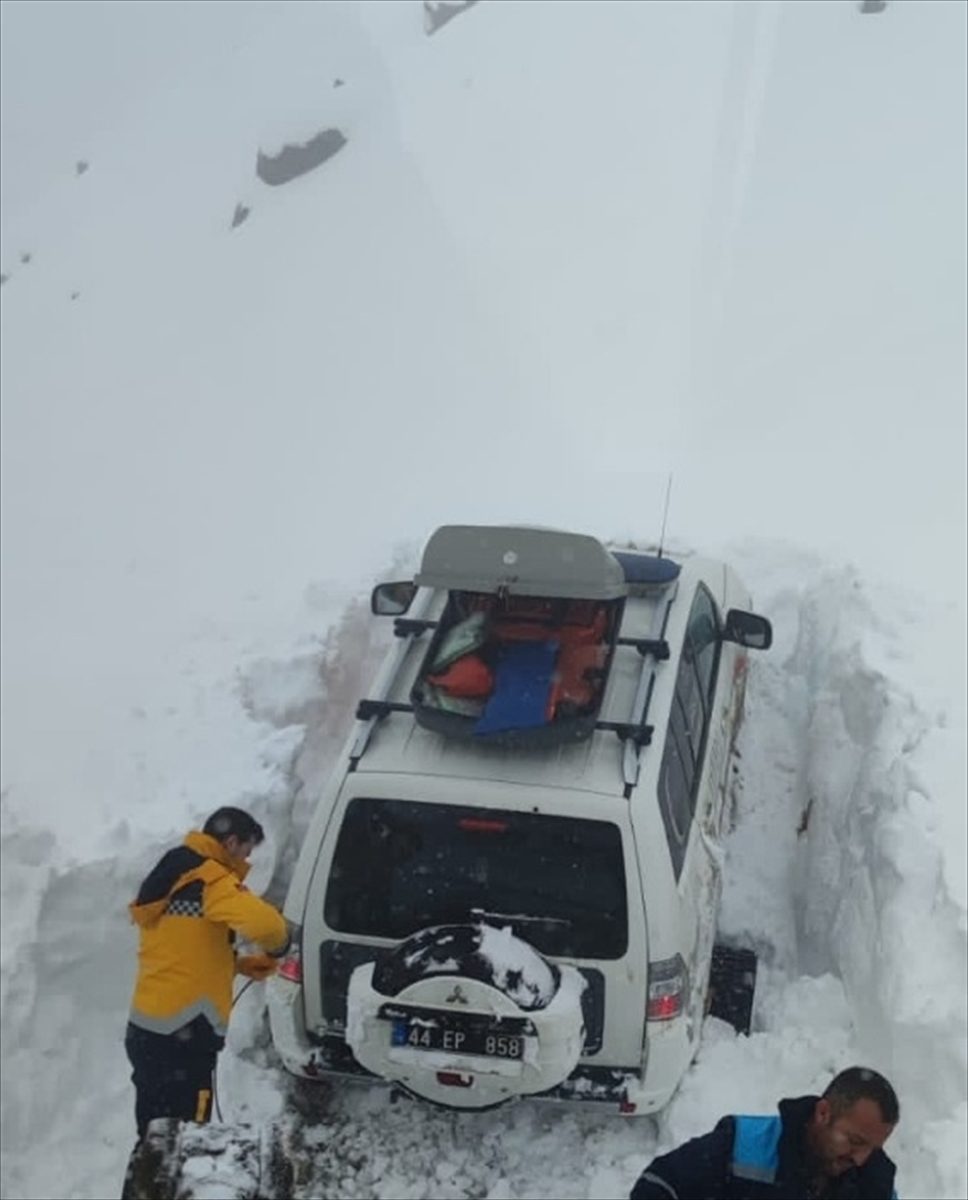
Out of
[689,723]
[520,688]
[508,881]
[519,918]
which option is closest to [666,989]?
[519,918]

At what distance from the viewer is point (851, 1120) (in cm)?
303

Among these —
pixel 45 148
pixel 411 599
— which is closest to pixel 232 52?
pixel 45 148

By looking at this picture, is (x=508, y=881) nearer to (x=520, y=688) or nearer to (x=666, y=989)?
(x=666, y=989)

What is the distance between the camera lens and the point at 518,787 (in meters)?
5.00

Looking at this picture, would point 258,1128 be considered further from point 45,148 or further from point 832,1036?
point 45,148

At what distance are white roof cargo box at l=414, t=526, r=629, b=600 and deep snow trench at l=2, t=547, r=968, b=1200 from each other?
2.06 m

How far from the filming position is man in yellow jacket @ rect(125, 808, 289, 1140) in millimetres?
4910

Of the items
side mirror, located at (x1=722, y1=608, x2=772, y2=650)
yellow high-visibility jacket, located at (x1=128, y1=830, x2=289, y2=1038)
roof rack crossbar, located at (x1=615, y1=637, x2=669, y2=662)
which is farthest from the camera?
side mirror, located at (x1=722, y1=608, x2=772, y2=650)

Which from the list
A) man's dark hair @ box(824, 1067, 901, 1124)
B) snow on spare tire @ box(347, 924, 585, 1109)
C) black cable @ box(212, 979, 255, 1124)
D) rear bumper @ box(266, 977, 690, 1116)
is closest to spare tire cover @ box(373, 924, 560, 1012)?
snow on spare tire @ box(347, 924, 585, 1109)

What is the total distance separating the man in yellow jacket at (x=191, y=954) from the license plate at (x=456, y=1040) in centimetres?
58

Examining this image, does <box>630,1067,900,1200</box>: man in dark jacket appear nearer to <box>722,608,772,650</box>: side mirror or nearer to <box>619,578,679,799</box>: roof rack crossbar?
<box>619,578,679,799</box>: roof rack crossbar

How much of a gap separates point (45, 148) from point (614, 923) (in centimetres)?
4539

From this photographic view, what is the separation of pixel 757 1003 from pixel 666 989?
1.46 meters

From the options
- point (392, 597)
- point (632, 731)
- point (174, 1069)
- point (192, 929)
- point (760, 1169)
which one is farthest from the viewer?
point (392, 597)
